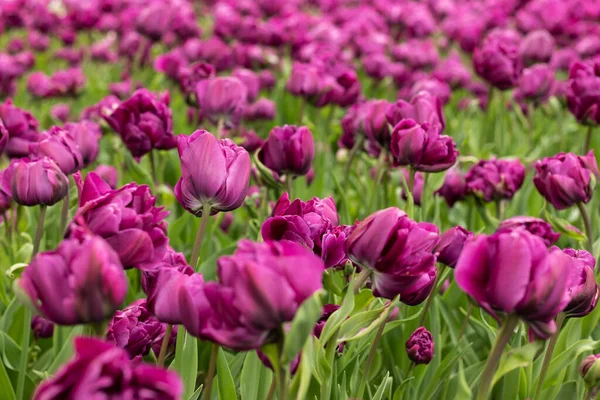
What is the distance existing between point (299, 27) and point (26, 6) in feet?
7.87

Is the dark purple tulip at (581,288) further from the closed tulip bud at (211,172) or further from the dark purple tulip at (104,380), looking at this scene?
the dark purple tulip at (104,380)

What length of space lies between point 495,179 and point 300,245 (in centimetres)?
126

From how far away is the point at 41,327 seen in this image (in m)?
1.70

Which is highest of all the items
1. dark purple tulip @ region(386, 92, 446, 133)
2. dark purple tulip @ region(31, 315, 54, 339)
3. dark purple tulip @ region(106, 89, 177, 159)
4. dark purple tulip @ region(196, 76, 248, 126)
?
dark purple tulip @ region(386, 92, 446, 133)

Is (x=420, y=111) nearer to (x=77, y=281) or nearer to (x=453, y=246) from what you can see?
(x=453, y=246)

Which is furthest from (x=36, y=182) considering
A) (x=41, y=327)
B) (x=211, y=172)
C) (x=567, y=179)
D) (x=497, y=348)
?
(x=567, y=179)

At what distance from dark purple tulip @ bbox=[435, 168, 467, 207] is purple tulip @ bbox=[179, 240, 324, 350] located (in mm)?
Answer: 1325

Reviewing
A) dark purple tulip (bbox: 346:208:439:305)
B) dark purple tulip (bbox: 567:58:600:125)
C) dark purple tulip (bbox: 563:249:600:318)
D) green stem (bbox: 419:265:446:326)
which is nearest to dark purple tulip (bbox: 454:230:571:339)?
dark purple tulip (bbox: 346:208:439:305)

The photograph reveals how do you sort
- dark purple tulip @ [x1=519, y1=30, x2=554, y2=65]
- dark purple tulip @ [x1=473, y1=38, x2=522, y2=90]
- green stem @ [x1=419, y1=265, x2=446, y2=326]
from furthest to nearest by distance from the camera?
1. dark purple tulip @ [x1=519, y1=30, x2=554, y2=65]
2. dark purple tulip @ [x1=473, y1=38, x2=522, y2=90]
3. green stem @ [x1=419, y1=265, x2=446, y2=326]

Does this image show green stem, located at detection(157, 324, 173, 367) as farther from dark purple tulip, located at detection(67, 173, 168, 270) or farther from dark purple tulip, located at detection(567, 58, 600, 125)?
dark purple tulip, located at detection(567, 58, 600, 125)

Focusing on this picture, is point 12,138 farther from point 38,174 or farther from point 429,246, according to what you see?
point 429,246

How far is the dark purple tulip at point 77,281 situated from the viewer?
785 mm

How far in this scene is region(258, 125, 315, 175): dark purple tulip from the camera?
1694 mm

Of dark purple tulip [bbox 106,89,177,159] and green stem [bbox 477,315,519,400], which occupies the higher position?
green stem [bbox 477,315,519,400]
